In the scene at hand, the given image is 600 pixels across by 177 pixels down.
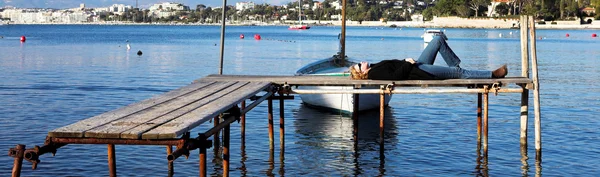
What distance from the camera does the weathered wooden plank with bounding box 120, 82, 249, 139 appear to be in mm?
9656

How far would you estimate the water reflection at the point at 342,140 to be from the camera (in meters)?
18.6

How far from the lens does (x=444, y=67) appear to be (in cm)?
1727

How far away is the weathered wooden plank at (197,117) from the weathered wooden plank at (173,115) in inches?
3.5

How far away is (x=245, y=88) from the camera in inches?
622

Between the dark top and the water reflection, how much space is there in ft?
6.73

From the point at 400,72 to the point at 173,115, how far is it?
6729 mm

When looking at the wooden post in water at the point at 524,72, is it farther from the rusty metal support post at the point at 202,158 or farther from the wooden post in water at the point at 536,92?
the rusty metal support post at the point at 202,158

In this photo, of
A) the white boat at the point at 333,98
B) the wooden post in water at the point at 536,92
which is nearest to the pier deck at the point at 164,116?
the wooden post in water at the point at 536,92

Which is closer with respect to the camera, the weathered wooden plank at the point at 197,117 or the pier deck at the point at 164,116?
the weathered wooden plank at the point at 197,117

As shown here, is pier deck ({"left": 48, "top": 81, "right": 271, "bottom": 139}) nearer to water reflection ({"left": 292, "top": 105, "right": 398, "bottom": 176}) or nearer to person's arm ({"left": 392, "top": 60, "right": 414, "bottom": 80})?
person's arm ({"left": 392, "top": 60, "right": 414, "bottom": 80})

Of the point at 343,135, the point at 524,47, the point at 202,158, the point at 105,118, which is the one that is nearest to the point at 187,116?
the point at 202,158

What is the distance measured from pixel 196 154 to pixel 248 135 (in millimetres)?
3267

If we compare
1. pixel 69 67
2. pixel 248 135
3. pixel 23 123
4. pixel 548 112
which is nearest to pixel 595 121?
pixel 548 112

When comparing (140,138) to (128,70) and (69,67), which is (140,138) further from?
(69,67)
